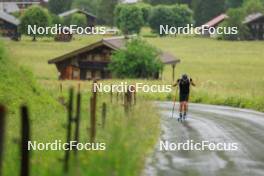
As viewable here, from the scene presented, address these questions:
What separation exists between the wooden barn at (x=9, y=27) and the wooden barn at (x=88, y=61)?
46827 mm

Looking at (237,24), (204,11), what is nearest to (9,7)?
(204,11)

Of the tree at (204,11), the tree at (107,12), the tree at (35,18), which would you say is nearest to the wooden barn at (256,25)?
the tree at (204,11)

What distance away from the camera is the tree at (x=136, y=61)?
53.4 m

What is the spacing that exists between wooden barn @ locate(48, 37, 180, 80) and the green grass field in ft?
5.39

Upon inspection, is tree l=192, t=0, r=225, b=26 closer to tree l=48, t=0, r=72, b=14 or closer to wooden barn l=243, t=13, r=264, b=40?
wooden barn l=243, t=13, r=264, b=40

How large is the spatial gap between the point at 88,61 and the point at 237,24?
218 ft

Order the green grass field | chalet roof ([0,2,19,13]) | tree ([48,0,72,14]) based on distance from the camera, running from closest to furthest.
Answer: the green grass field < chalet roof ([0,2,19,13]) < tree ([48,0,72,14])

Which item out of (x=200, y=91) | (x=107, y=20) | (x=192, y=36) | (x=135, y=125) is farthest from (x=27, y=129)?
(x=107, y=20)

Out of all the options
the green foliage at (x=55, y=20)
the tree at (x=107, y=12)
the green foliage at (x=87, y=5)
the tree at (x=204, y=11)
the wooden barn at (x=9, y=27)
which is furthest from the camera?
the green foliage at (x=87, y=5)

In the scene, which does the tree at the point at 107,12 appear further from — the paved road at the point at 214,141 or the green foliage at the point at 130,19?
the paved road at the point at 214,141

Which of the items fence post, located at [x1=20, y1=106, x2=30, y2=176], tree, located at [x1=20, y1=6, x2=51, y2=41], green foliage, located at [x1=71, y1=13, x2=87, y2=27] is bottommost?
fence post, located at [x1=20, y1=106, x2=30, y2=176]

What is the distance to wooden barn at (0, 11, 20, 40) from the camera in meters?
103

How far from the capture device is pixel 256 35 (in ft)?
402

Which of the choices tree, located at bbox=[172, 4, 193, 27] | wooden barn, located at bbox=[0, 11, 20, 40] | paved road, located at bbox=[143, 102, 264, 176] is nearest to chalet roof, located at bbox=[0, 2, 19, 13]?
tree, located at bbox=[172, 4, 193, 27]
